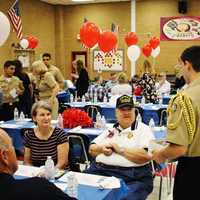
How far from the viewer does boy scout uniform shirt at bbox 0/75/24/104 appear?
21.4 feet

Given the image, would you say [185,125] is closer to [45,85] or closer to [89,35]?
[45,85]

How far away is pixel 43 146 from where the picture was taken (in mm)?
3689

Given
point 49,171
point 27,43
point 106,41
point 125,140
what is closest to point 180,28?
point 106,41

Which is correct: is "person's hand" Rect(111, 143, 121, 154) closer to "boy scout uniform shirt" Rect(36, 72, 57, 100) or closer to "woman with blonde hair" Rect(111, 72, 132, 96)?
"boy scout uniform shirt" Rect(36, 72, 57, 100)

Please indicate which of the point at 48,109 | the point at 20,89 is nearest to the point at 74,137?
the point at 48,109

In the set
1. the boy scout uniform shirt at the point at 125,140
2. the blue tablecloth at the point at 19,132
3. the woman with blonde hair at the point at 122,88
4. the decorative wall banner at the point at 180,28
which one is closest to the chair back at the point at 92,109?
the woman with blonde hair at the point at 122,88

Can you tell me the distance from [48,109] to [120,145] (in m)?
0.88

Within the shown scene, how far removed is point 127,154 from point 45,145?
83cm

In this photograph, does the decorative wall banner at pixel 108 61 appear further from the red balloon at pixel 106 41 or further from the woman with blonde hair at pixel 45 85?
the woman with blonde hair at pixel 45 85

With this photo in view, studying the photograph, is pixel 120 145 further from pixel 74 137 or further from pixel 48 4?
pixel 48 4

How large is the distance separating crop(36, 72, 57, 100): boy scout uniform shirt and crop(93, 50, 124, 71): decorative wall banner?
762cm

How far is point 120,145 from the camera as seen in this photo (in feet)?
11.5

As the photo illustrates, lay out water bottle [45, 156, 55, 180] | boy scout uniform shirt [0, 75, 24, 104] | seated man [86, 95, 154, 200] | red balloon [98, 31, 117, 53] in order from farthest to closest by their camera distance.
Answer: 1. red balloon [98, 31, 117, 53]
2. boy scout uniform shirt [0, 75, 24, 104]
3. seated man [86, 95, 154, 200]
4. water bottle [45, 156, 55, 180]

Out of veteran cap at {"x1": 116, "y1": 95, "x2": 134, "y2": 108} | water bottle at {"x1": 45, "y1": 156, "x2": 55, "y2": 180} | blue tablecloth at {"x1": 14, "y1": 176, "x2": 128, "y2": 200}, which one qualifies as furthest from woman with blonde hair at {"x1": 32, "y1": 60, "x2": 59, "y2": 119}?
blue tablecloth at {"x1": 14, "y1": 176, "x2": 128, "y2": 200}
